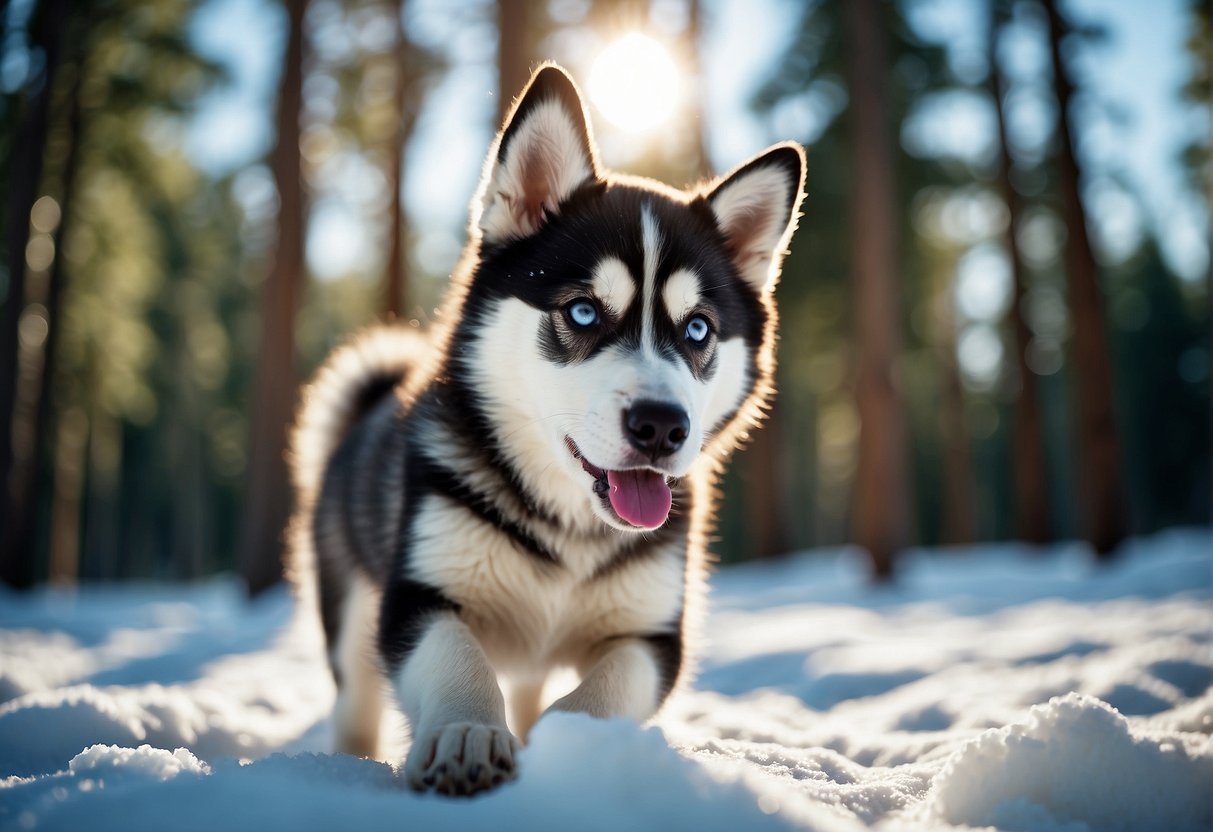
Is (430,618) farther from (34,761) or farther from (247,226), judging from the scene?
(247,226)

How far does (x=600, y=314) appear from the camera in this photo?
94.3 inches

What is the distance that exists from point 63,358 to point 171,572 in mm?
30476

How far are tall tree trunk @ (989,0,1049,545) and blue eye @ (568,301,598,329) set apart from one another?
12050 millimetres

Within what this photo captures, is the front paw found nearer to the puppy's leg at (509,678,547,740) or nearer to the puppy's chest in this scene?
the puppy's chest

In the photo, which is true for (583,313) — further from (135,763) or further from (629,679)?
(135,763)

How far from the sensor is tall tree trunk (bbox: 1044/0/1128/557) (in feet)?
29.2

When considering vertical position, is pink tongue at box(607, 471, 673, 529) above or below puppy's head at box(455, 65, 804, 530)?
below

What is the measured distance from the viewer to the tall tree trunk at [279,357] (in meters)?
8.23

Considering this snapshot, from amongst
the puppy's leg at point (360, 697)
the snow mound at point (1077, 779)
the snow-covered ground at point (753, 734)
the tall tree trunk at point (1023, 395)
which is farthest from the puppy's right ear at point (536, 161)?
the tall tree trunk at point (1023, 395)

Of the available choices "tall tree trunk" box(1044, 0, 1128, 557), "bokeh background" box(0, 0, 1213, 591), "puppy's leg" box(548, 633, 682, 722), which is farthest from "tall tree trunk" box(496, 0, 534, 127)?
"tall tree trunk" box(1044, 0, 1128, 557)

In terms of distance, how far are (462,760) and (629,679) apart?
667mm

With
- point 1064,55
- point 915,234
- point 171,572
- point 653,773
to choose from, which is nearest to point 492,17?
point 1064,55

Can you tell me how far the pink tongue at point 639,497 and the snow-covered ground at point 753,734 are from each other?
0.58m

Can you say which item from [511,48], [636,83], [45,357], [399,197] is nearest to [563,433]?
[511,48]
